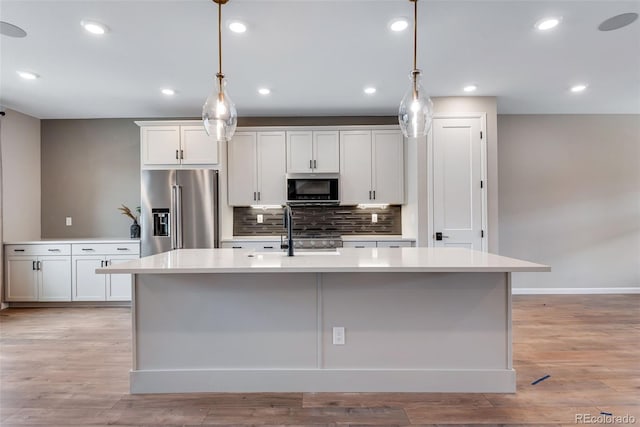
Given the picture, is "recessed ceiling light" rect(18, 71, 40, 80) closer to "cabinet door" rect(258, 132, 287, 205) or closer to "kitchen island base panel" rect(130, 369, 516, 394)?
"cabinet door" rect(258, 132, 287, 205)

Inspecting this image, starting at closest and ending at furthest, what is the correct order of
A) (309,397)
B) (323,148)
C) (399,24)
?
(309,397), (399,24), (323,148)

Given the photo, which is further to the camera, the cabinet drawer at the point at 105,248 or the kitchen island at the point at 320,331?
the cabinet drawer at the point at 105,248

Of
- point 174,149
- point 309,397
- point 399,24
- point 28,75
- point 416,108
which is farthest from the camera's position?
point 174,149

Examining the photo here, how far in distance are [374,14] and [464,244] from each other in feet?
8.94

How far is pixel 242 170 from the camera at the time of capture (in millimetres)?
4453

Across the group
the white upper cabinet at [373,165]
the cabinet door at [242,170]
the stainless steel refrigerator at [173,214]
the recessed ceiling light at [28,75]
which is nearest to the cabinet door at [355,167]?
the white upper cabinet at [373,165]

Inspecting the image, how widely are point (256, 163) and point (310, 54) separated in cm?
185

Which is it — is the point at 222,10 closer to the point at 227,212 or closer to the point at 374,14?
the point at 374,14

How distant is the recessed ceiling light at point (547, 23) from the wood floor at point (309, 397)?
8.21ft

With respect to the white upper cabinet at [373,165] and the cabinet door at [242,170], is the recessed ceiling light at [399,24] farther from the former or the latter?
the cabinet door at [242,170]

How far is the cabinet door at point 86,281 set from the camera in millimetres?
4184

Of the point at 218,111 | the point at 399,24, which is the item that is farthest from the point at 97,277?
the point at 399,24

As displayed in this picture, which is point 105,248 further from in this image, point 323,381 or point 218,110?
point 323,381

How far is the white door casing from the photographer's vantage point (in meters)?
3.99
